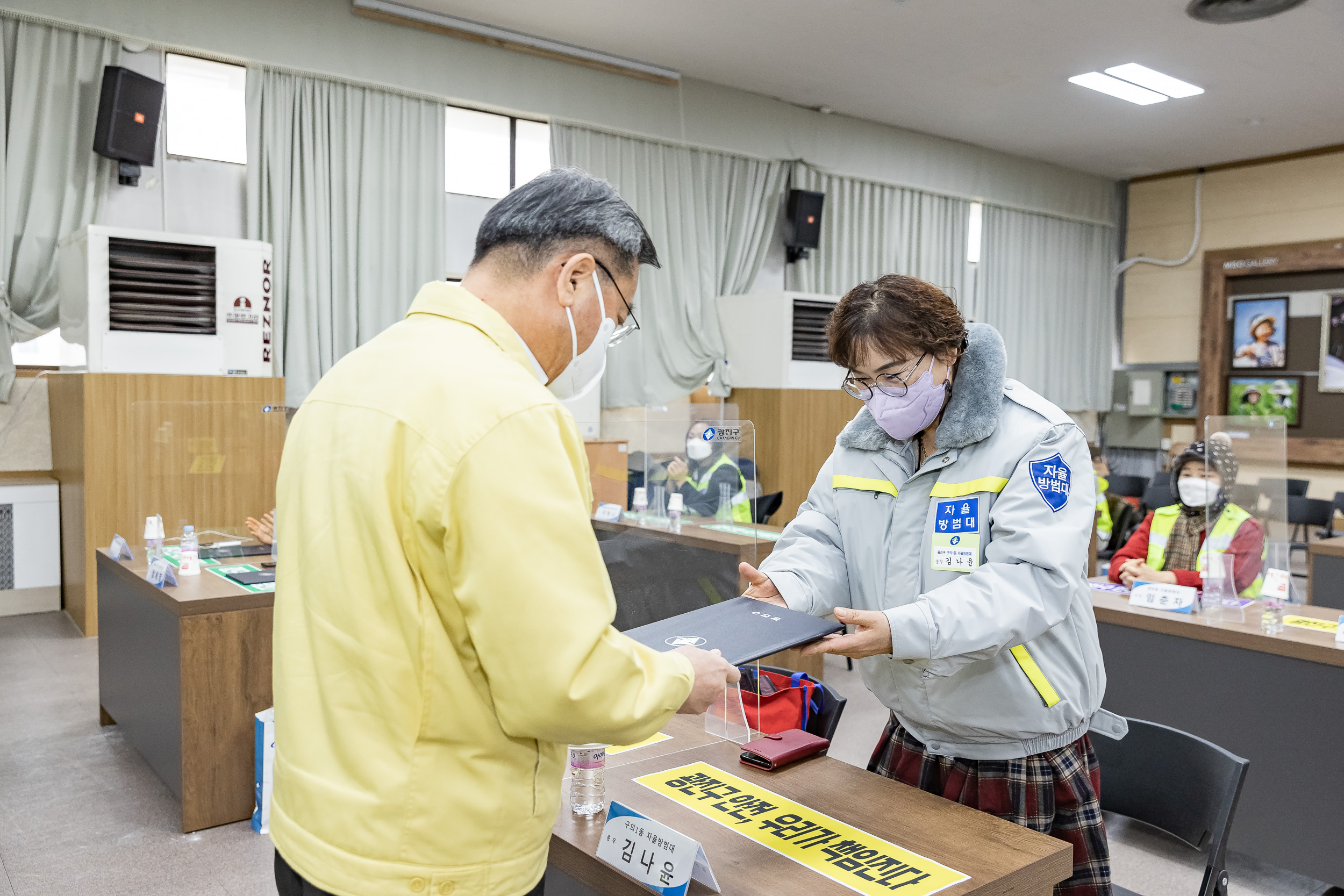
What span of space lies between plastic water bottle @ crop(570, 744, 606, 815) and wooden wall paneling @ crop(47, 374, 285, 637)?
285 cm

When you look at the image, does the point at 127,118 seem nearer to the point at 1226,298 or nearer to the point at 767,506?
the point at 767,506

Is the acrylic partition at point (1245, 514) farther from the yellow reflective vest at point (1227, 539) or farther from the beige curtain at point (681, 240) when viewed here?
the beige curtain at point (681, 240)

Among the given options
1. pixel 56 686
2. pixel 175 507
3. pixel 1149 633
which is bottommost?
pixel 56 686

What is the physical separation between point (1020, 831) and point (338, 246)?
18.4 feet

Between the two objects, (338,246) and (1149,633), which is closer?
(1149,633)

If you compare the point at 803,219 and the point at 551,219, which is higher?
the point at 803,219

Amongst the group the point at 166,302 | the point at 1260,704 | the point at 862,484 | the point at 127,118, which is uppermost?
the point at 127,118

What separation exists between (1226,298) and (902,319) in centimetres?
976

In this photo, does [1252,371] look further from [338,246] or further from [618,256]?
[618,256]

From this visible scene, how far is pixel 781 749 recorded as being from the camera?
1730 millimetres

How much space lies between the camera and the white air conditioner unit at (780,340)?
7340mm

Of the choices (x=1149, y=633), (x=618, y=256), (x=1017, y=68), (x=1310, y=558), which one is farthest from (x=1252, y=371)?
(x=618, y=256)

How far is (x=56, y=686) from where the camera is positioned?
4.12 meters

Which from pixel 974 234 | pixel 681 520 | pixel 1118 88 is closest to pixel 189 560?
pixel 681 520
